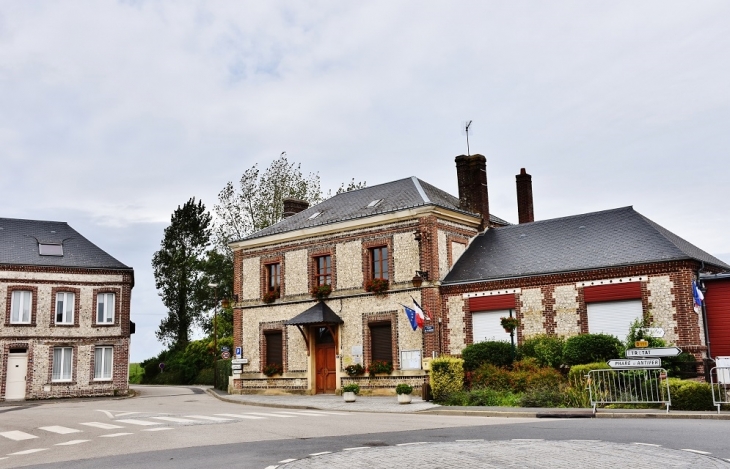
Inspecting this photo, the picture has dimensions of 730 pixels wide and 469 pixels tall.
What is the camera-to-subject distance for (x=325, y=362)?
28.6 meters

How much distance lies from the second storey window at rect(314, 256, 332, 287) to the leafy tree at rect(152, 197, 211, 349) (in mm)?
25651

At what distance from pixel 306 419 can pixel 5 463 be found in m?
7.62

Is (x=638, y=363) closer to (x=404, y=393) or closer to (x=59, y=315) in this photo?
(x=404, y=393)

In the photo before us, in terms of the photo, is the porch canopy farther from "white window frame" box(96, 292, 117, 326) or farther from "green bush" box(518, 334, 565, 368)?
"white window frame" box(96, 292, 117, 326)

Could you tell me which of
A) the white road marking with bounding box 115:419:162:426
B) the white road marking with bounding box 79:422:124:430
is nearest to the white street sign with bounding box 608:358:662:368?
the white road marking with bounding box 115:419:162:426

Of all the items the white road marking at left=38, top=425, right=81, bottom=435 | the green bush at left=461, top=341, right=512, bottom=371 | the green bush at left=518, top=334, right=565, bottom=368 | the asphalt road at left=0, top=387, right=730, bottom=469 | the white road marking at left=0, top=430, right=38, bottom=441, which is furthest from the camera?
the green bush at left=461, top=341, right=512, bottom=371

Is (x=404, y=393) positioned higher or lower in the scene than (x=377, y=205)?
lower

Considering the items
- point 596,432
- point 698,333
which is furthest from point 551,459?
point 698,333

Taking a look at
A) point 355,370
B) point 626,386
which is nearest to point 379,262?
point 355,370

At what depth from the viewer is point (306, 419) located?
1723 cm

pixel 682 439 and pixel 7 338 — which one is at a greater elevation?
pixel 7 338

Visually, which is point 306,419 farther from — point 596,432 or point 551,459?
point 551,459

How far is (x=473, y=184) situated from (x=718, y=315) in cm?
1123

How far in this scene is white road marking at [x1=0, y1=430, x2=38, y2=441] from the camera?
1483 cm
